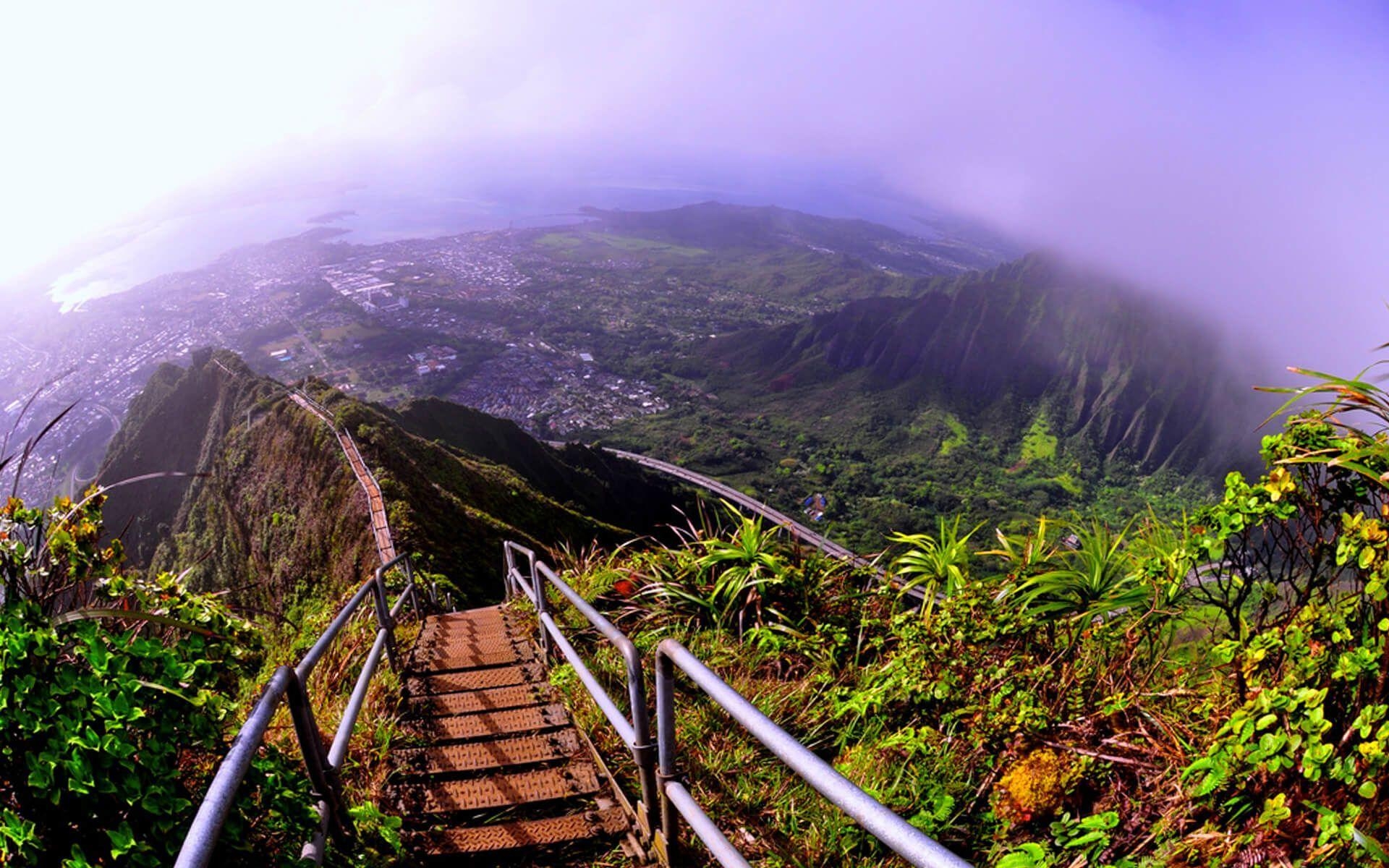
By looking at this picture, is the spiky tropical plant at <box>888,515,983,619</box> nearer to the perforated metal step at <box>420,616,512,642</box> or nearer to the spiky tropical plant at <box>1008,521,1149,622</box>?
the spiky tropical plant at <box>1008,521,1149,622</box>

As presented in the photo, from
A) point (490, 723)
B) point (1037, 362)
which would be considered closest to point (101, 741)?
point (490, 723)

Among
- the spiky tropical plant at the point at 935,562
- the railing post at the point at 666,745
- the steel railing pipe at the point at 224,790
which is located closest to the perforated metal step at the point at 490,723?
the railing post at the point at 666,745

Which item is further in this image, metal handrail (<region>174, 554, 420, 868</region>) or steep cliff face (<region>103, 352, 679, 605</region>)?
steep cliff face (<region>103, 352, 679, 605</region>)

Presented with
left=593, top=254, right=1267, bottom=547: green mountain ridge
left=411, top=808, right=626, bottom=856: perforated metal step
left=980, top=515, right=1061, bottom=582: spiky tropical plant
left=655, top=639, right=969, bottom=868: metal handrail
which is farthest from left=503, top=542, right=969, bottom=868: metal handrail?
left=593, top=254, right=1267, bottom=547: green mountain ridge

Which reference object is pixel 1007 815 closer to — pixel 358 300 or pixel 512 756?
pixel 512 756

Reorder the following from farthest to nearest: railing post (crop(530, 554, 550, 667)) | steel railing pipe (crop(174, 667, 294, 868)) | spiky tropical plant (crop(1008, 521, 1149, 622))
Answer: railing post (crop(530, 554, 550, 667))
spiky tropical plant (crop(1008, 521, 1149, 622))
steel railing pipe (crop(174, 667, 294, 868))

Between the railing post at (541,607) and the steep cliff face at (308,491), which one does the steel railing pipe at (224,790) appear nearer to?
the railing post at (541,607)

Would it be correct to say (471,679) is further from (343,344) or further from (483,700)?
(343,344)
